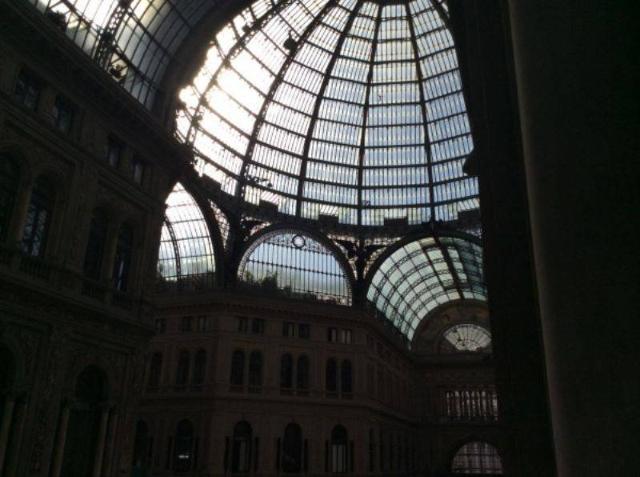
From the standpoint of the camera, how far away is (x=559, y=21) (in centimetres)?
309

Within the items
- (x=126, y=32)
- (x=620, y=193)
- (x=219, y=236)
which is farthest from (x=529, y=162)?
(x=219, y=236)

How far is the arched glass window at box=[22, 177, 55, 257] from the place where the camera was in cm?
2037

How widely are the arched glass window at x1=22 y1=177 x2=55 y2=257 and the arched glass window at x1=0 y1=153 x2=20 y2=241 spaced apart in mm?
728

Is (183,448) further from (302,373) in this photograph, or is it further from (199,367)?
(302,373)

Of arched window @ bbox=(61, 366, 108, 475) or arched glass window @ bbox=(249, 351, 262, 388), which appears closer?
arched window @ bbox=(61, 366, 108, 475)

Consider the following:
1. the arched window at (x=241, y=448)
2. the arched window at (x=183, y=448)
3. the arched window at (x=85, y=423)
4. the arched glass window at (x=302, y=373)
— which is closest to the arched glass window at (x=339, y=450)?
the arched glass window at (x=302, y=373)

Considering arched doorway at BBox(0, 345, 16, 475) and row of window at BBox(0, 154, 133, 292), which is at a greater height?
row of window at BBox(0, 154, 133, 292)

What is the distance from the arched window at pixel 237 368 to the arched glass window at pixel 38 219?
2505cm

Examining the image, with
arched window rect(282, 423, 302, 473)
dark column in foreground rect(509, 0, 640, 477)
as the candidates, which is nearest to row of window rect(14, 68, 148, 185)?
dark column in foreground rect(509, 0, 640, 477)

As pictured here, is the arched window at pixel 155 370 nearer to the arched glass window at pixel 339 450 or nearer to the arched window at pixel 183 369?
the arched window at pixel 183 369

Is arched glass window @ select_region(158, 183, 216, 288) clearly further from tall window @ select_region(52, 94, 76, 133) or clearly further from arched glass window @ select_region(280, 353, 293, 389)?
tall window @ select_region(52, 94, 76, 133)

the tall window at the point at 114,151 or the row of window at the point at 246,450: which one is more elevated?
the tall window at the point at 114,151

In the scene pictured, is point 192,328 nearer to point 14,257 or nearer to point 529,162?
point 14,257

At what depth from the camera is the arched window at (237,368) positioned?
1736 inches
